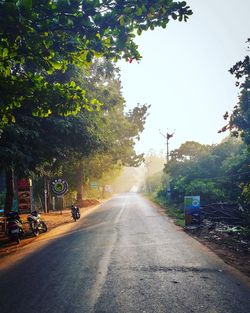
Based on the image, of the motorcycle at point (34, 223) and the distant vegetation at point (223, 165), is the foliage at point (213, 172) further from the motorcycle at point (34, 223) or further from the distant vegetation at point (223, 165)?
the motorcycle at point (34, 223)

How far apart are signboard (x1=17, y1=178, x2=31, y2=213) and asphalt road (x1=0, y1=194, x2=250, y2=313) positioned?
20.2ft

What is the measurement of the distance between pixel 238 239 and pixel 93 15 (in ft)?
32.0

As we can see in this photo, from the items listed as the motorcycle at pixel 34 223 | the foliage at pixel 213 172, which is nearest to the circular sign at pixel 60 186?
the motorcycle at pixel 34 223

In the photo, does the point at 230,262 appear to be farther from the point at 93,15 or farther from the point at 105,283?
the point at 93,15

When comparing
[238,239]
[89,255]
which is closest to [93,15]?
[89,255]

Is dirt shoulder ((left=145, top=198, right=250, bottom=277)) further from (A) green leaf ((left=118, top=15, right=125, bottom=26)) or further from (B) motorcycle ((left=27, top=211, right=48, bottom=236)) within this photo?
(B) motorcycle ((left=27, top=211, right=48, bottom=236))

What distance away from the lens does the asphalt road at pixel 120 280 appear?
17.2ft

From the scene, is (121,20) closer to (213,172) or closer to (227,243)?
(227,243)

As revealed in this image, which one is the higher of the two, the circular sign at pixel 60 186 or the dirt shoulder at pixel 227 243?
the circular sign at pixel 60 186

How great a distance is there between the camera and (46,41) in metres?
6.11

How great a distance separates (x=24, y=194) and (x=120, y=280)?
1172 cm

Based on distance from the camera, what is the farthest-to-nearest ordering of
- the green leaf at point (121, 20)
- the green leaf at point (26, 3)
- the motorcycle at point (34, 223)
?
the motorcycle at point (34, 223)
the green leaf at point (121, 20)
the green leaf at point (26, 3)

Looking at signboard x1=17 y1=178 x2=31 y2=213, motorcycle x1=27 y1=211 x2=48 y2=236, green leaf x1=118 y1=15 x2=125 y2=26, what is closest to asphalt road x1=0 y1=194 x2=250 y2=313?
motorcycle x1=27 y1=211 x2=48 y2=236

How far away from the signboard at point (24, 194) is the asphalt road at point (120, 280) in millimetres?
6161
